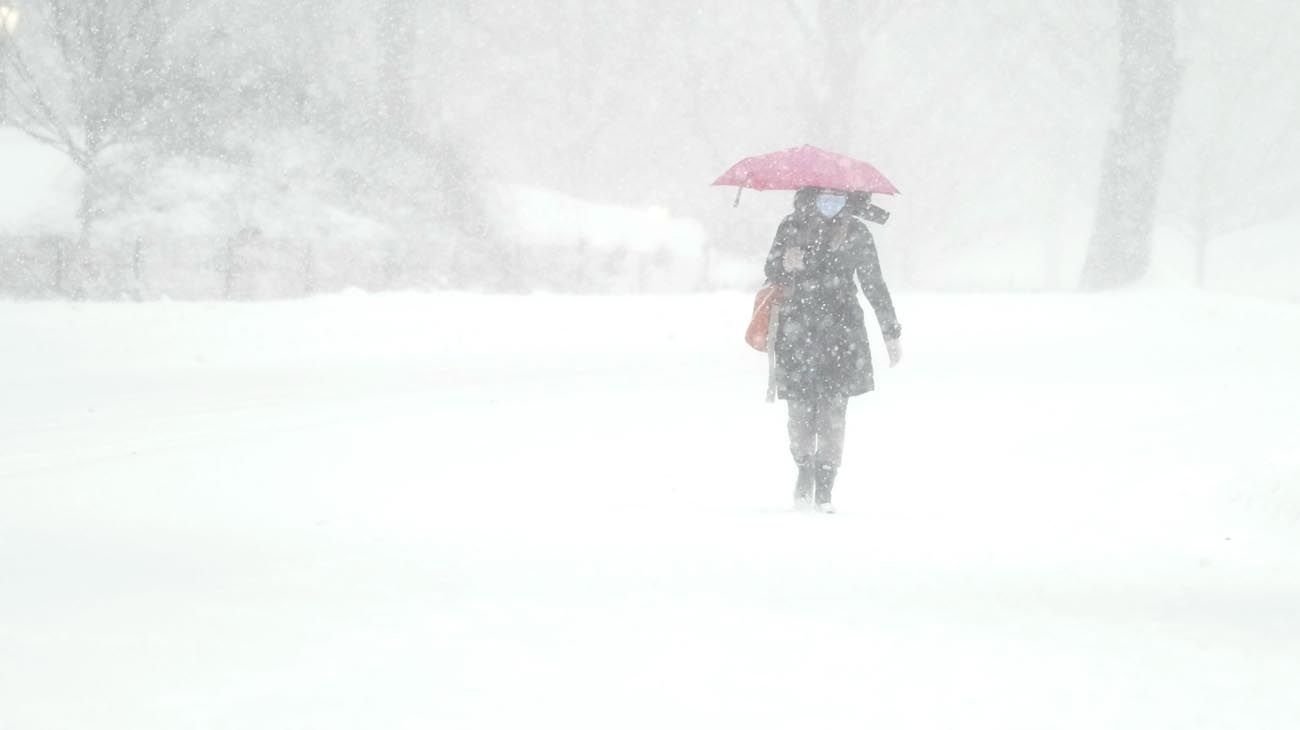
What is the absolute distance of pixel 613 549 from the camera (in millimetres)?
6434

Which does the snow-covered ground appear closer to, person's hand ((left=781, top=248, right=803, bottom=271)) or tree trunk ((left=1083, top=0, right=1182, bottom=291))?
person's hand ((left=781, top=248, right=803, bottom=271))

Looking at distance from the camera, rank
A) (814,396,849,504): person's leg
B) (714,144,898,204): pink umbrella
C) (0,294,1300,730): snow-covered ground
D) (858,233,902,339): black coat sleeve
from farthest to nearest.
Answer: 1. (814,396,849,504): person's leg
2. (858,233,902,339): black coat sleeve
3. (714,144,898,204): pink umbrella
4. (0,294,1300,730): snow-covered ground

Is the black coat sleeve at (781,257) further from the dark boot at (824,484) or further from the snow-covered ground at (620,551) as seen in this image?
the snow-covered ground at (620,551)

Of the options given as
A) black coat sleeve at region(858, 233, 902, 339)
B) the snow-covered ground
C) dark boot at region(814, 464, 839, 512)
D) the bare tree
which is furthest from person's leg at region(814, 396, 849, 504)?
the bare tree

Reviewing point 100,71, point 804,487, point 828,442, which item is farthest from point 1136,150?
point 828,442

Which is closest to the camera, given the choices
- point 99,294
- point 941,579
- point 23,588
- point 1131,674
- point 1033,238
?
point 1131,674

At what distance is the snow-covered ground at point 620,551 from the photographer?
4.29 m

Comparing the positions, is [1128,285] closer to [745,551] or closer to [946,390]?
[946,390]

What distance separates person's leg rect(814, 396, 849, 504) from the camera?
750 centimetres

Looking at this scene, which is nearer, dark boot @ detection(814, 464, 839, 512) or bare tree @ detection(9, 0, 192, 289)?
dark boot @ detection(814, 464, 839, 512)

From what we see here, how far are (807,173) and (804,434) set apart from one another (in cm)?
151

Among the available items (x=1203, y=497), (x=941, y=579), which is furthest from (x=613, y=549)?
(x=1203, y=497)

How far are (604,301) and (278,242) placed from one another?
21.2 feet

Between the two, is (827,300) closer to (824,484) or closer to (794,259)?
(794,259)
